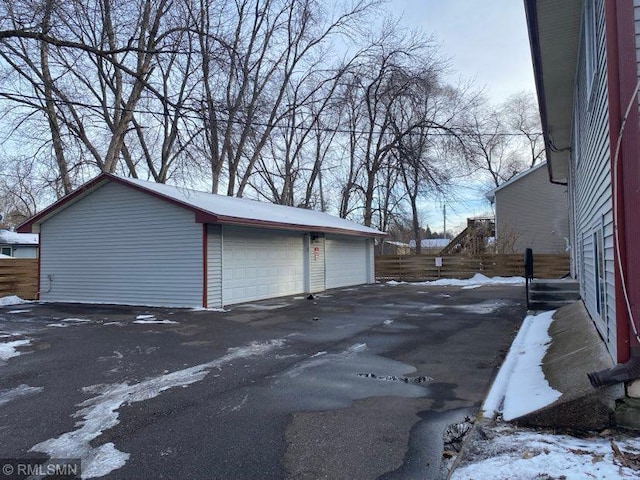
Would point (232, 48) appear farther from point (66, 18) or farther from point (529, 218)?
point (529, 218)

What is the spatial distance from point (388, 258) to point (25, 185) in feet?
56.3

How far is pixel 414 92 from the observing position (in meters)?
28.6

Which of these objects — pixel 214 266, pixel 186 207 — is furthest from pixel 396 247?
pixel 186 207

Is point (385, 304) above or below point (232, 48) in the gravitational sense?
below

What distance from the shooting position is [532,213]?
93.2ft

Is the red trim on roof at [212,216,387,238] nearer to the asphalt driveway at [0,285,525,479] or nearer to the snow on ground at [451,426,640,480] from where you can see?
the asphalt driveway at [0,285,525,479]

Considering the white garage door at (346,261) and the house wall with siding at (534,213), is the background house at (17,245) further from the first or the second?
the house wall with siding at (534,213)

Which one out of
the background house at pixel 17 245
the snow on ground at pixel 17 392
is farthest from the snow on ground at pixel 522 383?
the background house at pixel 17 245

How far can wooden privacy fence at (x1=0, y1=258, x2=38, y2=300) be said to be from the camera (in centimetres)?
1563

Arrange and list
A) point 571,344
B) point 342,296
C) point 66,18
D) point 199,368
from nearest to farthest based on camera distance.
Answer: point 571,344 → point 199,368 → point 66,18 → point 342,296

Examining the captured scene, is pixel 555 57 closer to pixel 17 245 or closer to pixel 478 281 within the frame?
pixel 478 281

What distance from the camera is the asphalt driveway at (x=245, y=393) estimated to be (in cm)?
355

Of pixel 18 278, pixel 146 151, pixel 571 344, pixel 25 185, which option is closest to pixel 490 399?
pixel 571 344

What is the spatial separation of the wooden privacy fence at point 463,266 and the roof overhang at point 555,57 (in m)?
11.2
